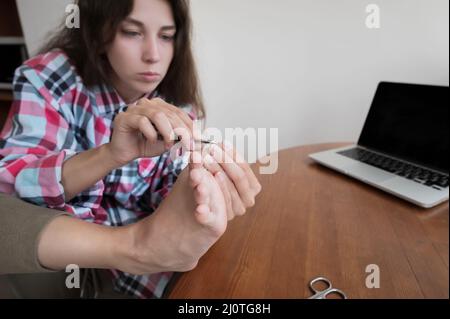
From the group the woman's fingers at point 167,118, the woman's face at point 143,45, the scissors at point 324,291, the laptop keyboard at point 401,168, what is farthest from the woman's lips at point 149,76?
the laptop keyboard at point 401,168

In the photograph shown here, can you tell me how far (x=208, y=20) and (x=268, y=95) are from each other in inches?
7.8

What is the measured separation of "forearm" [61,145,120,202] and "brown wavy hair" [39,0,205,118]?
0.13m

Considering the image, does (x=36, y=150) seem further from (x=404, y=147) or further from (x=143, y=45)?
(x=404, y=147)

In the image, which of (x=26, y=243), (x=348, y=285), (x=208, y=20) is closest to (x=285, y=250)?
(x=348, y=285)

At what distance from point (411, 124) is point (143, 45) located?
0.50 meters

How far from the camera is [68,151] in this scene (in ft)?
0.88

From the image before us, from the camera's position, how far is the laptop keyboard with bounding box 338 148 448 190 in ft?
1.51

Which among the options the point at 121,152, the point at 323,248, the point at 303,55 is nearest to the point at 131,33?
the point at 121,152

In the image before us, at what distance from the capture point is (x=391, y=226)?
0.37m

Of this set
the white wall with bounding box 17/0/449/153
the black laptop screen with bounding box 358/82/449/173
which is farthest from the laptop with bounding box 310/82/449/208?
the white wall with bounding box 17/0/449/153

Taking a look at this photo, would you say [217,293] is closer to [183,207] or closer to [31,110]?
[183,207]

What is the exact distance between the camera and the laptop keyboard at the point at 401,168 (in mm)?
460

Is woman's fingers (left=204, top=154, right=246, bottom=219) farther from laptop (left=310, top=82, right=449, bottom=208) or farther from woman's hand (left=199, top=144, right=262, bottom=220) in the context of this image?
laptop (left=310, top=82, right=449, bottom=208)

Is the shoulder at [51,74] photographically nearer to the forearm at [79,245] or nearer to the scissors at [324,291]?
the forearm at [79,245]
